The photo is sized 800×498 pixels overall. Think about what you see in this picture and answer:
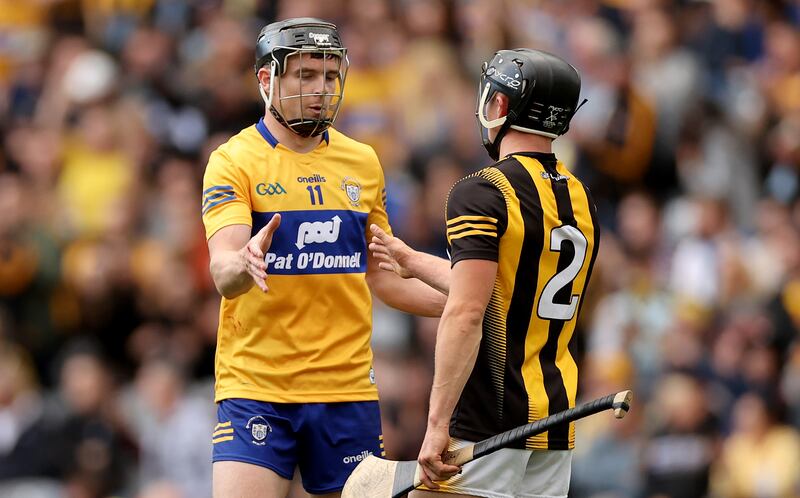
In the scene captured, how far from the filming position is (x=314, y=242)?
6.63 metres

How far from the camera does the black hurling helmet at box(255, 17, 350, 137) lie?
667cm

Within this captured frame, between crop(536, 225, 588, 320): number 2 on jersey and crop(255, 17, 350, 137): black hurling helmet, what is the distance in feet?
4.09

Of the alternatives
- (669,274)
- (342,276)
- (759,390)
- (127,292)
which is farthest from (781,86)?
(342,276)

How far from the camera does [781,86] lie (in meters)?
13.1

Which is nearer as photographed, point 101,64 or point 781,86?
point 781,86

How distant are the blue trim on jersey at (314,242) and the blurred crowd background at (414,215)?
4.09 meters

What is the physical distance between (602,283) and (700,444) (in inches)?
70.5

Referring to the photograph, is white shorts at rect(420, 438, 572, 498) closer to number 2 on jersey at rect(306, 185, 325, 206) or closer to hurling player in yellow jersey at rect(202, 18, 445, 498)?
hurling player in yellow jersey at rect(202, 18, 445, 498)

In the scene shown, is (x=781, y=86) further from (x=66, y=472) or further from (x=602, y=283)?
(x=66, y=472)

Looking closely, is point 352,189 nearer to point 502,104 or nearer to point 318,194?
point 318,194

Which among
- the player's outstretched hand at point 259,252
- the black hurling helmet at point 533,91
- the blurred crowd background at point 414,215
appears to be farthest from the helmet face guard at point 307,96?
the blurred crowd background at point 414,215

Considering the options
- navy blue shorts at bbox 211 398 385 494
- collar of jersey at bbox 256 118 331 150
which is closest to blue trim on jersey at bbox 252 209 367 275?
collar of jersey at bbox 256 118 331 150

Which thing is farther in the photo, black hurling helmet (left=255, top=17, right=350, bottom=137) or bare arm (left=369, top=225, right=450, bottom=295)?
black hurling helmet (left=255, top=17, right=350, bottom=137)

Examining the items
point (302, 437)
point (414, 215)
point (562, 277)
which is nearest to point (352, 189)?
point (302, 437)
